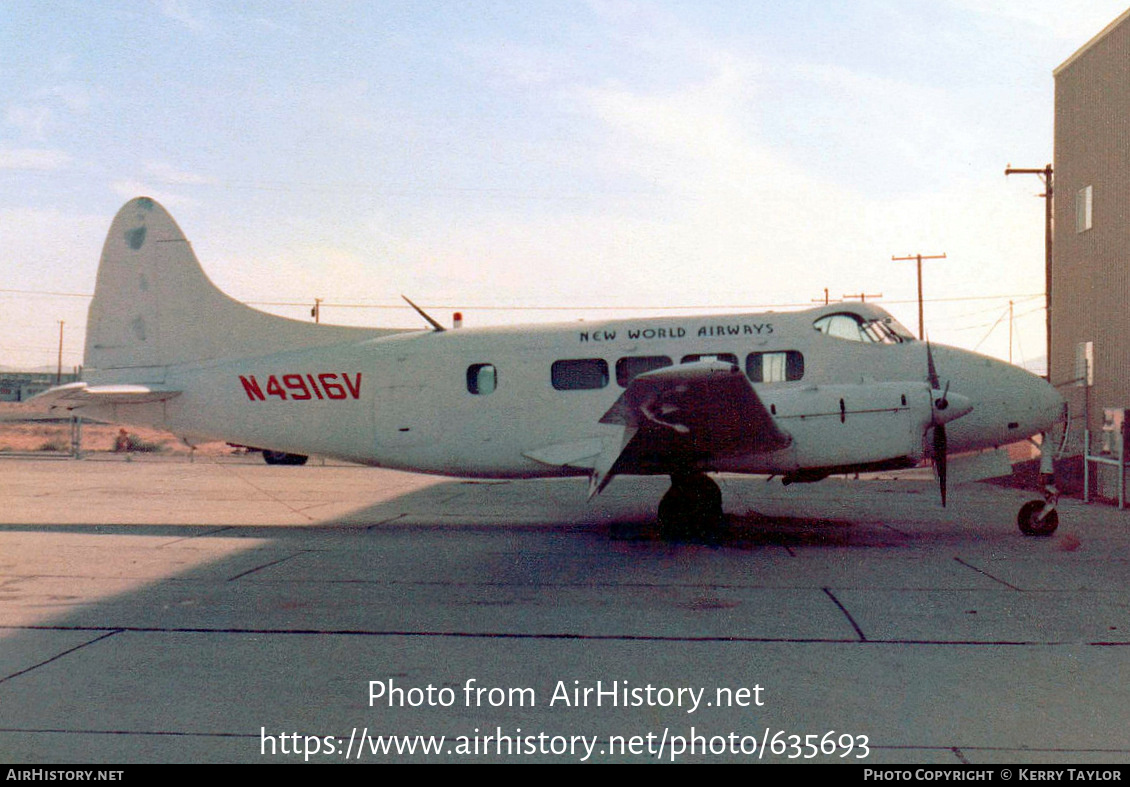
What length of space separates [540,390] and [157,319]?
663cm

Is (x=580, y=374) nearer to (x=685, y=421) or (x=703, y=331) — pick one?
(x=703, y=331)

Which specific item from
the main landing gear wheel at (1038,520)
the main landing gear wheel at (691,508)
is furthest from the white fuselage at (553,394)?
the main landing gear wheel at (1038,520)

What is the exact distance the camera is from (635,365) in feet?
42.5

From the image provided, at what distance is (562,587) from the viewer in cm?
909

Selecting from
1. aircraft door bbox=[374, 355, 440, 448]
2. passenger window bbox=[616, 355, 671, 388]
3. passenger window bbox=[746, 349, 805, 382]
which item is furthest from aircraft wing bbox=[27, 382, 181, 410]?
passenger window bbox=[746, 349, 805, 382]

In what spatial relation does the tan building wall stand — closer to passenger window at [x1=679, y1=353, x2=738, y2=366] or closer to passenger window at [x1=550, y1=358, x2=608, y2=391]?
passenger window at [x1=679, y1=353, x2=738, y2=366]

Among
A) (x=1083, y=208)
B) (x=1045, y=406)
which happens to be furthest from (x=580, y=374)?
(x=1083, y=208)

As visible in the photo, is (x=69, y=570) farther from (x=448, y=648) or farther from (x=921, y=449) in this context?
(x=921, y=449)

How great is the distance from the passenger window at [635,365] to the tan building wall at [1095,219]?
10558 millimetres

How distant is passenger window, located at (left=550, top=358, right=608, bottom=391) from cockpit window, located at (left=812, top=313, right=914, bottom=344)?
3.21 metres

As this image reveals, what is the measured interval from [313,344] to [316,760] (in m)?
10.5

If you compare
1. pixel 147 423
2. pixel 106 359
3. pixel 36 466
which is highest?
pixel 106 359

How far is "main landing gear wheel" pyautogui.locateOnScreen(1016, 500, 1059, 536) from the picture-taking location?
12.3 meters
